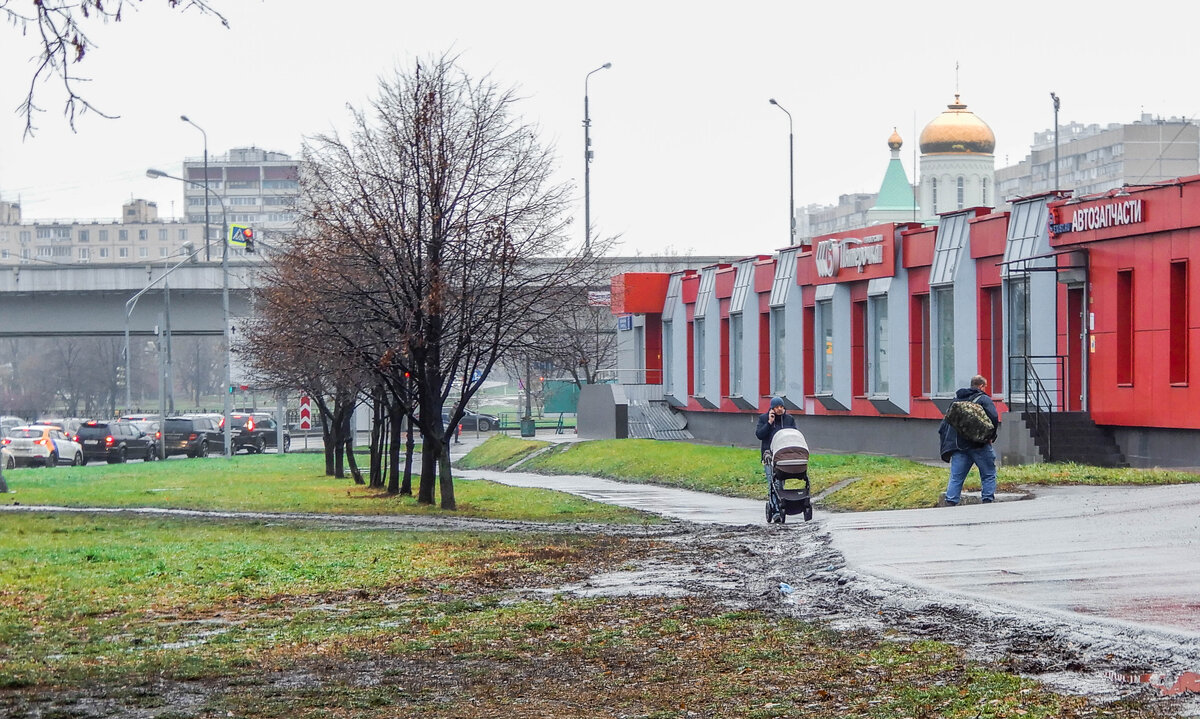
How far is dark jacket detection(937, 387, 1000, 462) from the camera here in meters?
19.5

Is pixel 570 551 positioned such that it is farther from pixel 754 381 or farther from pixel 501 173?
pixel 754 381

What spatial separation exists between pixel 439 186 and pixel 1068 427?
12402 mm

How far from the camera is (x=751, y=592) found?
1205 cm

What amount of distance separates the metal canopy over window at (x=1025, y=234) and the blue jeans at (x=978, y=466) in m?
10.3

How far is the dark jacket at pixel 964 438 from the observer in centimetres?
1955

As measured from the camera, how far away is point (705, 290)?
50.0m

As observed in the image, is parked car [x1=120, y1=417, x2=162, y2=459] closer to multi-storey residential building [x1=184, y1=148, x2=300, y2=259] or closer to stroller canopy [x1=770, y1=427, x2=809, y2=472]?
stroller canopy [x1=770, y1=427, x2=809, y2=472]

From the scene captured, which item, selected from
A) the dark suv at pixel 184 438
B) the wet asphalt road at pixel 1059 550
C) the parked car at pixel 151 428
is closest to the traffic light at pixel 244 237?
the parked car at pixel 151 428

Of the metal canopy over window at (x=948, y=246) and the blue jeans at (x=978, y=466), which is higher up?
the metal canopy over window at (x=948, y=246)

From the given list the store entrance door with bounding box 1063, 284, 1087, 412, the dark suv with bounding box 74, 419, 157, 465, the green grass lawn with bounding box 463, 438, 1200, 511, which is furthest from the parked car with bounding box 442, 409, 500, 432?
the store entrance door with bounding box 1063, 284, 1087, 412

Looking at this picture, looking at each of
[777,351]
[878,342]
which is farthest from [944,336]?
[777,351]

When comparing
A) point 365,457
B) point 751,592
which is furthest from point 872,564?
point 365,457

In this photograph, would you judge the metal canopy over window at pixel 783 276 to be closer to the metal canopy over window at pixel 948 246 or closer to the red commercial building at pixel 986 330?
A: the red commercial building at pixel 986 330

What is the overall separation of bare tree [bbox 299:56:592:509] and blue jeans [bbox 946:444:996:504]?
7.27 metres
